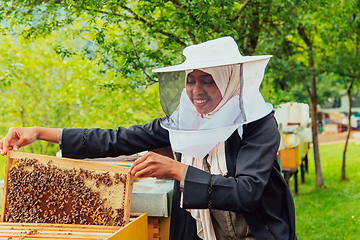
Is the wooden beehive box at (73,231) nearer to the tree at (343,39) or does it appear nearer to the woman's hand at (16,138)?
the woman's hand at (16,138)

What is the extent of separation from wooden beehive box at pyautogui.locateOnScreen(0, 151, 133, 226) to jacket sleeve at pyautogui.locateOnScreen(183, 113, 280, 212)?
1.15 ft

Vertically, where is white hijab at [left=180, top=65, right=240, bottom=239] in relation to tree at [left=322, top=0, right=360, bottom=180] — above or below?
below

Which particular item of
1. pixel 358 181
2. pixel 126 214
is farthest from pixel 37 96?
pixel 358 181

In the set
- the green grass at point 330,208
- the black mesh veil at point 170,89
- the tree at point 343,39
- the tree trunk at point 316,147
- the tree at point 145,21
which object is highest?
the tree at point 343,39

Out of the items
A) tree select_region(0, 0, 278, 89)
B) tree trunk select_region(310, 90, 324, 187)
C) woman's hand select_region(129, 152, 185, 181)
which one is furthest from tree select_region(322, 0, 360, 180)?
woman's hand select_region(129, 152, 185, 181)

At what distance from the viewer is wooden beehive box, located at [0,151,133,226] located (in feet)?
4.87

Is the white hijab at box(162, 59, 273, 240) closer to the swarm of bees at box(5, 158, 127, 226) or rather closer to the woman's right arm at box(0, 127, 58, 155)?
the swarm of bees at box(5, 158, 127, 226)

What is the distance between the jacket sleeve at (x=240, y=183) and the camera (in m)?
1.24

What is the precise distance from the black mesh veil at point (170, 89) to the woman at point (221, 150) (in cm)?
1

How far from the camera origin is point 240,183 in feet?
4.12

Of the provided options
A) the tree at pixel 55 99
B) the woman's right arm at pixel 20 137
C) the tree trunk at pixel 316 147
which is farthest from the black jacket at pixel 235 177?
the tree trunk at pixel 316 147

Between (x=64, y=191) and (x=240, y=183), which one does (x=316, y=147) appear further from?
(x=64, y=191)

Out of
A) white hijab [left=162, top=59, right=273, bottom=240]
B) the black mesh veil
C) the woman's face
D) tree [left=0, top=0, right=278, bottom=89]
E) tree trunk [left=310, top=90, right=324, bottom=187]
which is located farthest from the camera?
tree trunk [left=310, top=90, right=324, bottom=187]

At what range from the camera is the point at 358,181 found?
7.83 m
